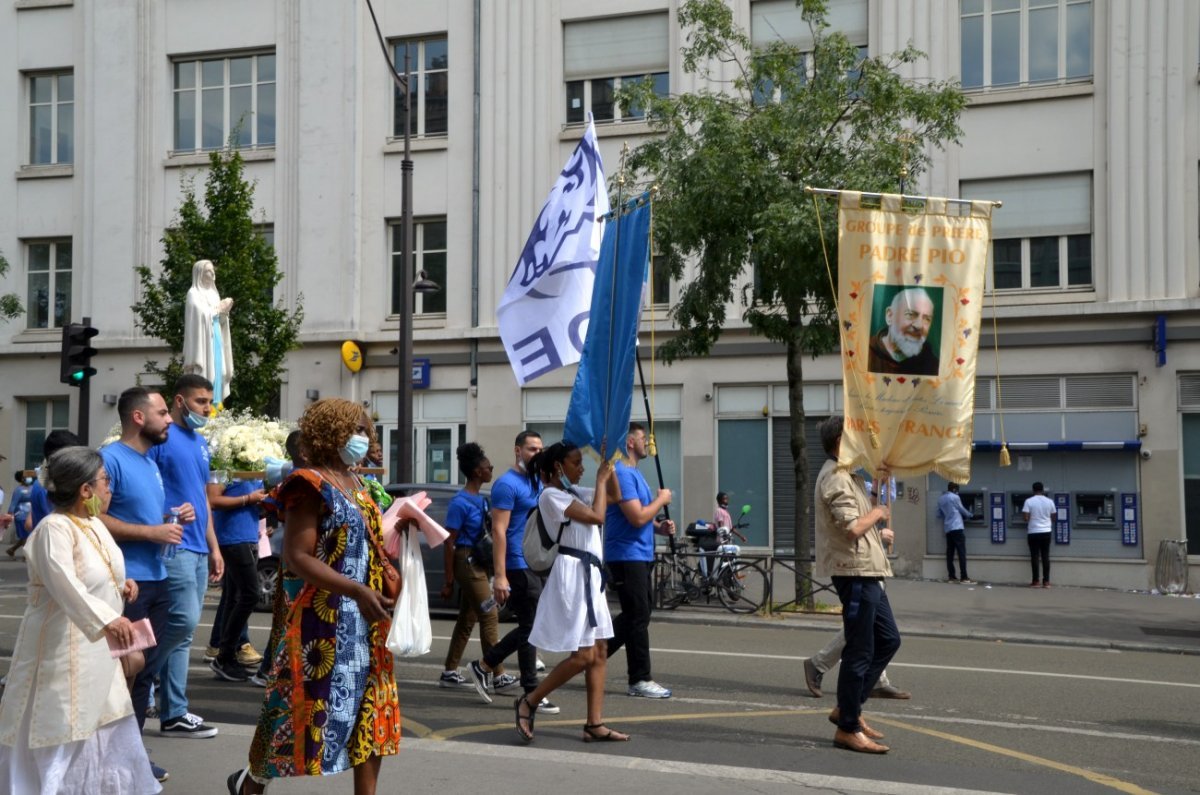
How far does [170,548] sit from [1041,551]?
17.0 meters

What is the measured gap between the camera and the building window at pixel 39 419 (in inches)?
1125

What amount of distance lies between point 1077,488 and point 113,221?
63.7ft

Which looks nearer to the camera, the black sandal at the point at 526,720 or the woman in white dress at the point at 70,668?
the woman in white dress at the point at 70,668

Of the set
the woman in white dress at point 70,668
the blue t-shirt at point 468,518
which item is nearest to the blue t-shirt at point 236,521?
the blue t-shirt at point 468,518

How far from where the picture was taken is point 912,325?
27.7 feet

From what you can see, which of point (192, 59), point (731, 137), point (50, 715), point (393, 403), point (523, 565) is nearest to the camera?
point (50, 715)

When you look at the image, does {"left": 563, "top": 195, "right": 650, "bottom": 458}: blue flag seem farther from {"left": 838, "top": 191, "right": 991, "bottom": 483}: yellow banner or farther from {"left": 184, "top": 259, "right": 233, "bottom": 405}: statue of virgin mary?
{"left": 184, "top": 259, "right": 233, "bottom": 405}: statue of virgin mary

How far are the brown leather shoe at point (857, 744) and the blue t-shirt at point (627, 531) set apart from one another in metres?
2.12

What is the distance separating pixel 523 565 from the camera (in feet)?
31.3

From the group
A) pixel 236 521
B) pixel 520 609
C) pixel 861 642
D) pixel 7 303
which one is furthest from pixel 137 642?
pixel 7 303

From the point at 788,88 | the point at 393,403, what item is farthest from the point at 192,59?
the point at 788,88

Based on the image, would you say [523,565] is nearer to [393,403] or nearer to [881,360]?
[881,360]

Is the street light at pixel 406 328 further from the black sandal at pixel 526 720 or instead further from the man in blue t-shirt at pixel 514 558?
the black sandal at pixel 526 720

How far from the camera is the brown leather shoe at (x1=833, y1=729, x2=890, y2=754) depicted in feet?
24.9
